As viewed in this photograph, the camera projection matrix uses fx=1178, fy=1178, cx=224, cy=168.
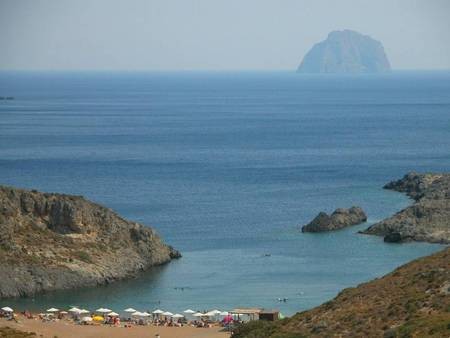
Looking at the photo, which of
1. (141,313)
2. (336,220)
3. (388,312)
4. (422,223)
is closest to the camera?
(388,312)

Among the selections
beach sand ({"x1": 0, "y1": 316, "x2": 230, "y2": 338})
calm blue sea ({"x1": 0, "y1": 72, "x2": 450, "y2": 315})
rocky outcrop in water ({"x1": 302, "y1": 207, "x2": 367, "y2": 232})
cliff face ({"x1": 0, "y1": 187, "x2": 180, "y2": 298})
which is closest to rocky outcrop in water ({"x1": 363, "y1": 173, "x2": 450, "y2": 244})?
calm blue sea ({"x1": 0, "y1": 72, "x2": 450, "y2": 315})

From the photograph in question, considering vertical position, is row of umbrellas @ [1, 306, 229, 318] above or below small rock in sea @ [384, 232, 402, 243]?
below

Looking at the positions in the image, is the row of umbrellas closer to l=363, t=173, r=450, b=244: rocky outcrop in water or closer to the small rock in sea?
the small rock in sea

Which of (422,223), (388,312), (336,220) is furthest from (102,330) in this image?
(336,220)

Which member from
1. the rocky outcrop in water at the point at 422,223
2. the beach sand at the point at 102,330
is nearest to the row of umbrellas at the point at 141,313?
the beach sand at the point at 102,330

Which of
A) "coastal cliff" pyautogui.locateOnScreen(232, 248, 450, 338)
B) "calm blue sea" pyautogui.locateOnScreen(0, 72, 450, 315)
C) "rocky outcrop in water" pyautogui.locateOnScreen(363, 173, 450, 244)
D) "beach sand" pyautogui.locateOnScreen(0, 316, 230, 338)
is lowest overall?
"calm blue sea" pyautogui.locateOnScreen(0, 72, 450, 315)

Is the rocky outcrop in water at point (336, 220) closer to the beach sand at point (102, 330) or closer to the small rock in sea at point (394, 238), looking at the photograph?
the small rock in sea at point (394, 238)

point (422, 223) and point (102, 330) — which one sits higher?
point (422, 223)

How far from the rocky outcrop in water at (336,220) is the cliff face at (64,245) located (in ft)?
52.0

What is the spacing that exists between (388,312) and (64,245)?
3835 cm

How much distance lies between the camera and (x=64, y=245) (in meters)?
74.6

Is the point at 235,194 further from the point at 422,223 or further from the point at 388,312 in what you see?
the point at 388,312

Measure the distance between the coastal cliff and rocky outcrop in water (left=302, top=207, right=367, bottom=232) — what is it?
45526 mm

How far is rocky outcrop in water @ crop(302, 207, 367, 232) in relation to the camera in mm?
91875
